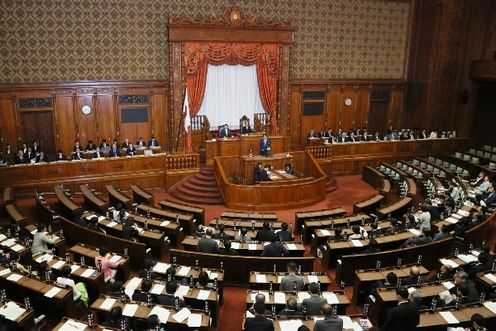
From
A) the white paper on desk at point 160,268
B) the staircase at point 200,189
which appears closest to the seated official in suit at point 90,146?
the staircase at point 200,189

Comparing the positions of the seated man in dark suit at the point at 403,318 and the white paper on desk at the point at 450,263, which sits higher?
the seated man in dark suit at the point at 403,318

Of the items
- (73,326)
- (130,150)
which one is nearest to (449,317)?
(73,326)

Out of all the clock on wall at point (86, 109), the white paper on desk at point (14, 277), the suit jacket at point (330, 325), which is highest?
the clock on wall at point (86, 109)

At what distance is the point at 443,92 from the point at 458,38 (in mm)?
2454

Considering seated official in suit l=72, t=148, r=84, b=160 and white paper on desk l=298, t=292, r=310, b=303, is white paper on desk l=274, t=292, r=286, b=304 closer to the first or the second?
white paper on desk l=298, t=292, r=310, b=303

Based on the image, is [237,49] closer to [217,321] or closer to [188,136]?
[188,136]

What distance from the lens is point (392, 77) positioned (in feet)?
67.3

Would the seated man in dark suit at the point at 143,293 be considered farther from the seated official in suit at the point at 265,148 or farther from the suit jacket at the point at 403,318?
the seated official in suit at the point at 265,148

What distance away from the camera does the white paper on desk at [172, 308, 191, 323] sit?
19.8 feet

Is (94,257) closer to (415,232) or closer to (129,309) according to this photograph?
(129,309)

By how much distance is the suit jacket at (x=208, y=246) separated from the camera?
846 cm

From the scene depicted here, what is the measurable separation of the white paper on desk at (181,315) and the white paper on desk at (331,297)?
7.20 feet

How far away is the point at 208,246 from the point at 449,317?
447 centimetres

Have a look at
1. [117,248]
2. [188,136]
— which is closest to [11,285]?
[117,248]
